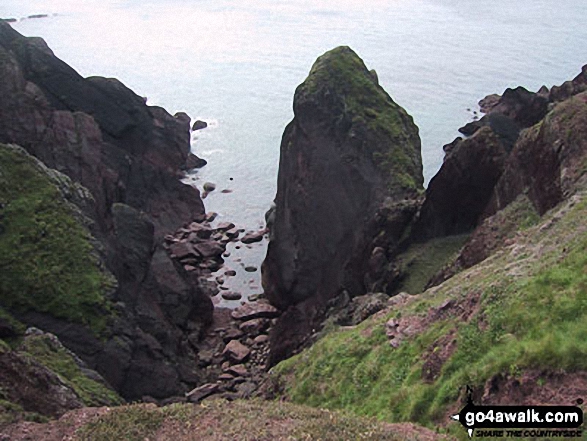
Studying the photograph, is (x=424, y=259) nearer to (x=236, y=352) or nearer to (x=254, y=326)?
(x=236, y=352)

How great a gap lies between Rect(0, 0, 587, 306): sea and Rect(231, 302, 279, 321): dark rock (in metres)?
4.28

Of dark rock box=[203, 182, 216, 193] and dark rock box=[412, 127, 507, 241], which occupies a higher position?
dark rock box=[203, 182, 216, 193]

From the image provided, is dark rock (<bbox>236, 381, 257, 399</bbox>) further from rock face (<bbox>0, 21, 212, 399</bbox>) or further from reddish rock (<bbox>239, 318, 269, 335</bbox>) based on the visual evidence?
reddish rock (<bbox>239, 318, 269, 335</bbox>)

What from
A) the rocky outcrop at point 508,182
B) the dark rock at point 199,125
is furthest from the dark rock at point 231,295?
the dark rock at point 199,125

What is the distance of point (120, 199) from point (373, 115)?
2381 centimetres

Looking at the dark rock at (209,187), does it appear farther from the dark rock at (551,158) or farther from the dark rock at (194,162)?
the dark rock at (551,158)

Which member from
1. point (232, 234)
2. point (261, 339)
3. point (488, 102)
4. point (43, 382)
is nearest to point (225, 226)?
point (232, 234)

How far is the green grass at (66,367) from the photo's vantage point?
92.2ft

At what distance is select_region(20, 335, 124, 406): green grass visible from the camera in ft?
92.2

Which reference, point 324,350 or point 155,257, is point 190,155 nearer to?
point 155,257

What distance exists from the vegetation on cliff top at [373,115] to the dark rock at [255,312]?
47.1ft

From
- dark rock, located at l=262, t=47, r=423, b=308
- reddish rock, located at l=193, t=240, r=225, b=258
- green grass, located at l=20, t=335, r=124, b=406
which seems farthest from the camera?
reddish rock, located at l=193, t=240, r=225, b=258

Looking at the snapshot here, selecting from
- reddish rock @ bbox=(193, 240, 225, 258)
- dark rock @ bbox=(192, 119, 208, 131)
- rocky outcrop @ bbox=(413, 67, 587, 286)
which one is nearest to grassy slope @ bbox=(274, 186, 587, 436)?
rocky outcrop @ bbox=(413, 67, 587, 286)

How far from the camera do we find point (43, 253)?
36812 millimetres
